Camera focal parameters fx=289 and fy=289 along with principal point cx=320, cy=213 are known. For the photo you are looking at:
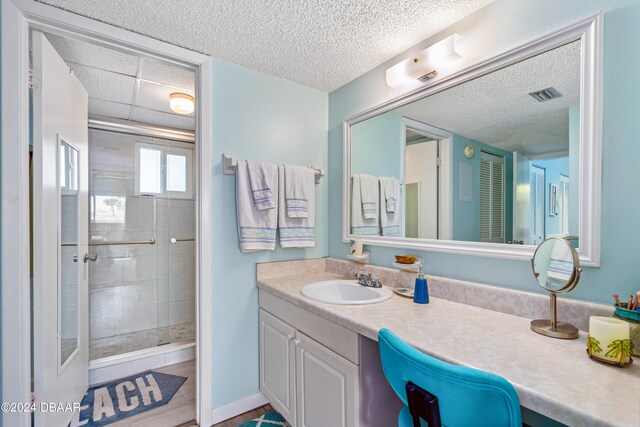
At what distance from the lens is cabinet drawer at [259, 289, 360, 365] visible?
1144 mm

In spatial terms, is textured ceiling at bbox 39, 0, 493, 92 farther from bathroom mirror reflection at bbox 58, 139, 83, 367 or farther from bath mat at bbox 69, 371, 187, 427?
bath mat at bbox 69, 371, 187, 427

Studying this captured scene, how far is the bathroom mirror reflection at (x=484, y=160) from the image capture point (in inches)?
42.5

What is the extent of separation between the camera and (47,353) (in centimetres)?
140

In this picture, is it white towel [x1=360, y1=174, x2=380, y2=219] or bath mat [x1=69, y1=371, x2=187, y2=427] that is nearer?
bath mat [x1=69, y1=371, x2=187, y2=427]

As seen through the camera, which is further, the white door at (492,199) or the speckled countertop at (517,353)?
the white door at (492,199)

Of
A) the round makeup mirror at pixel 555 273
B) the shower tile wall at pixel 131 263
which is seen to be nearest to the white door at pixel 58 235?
the shower tile wall at pixel 131 263

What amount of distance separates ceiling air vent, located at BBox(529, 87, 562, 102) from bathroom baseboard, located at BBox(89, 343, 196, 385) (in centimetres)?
290

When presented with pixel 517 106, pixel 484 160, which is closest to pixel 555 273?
pixel 484 160

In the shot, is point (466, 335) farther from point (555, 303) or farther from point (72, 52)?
point (72, 52)

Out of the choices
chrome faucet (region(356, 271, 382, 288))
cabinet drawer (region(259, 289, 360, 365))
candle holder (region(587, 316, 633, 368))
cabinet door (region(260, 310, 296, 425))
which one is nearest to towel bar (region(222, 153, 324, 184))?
cabinet drawer (region(259, 289, 360, 365))

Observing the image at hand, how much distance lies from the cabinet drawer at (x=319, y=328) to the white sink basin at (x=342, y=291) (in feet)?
0.43

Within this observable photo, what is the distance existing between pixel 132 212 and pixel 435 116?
2.68 metres

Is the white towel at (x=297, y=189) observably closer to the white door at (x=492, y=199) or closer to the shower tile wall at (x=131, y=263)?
the white door at (x=492, y=199)

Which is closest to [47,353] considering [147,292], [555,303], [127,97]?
[147,292]
